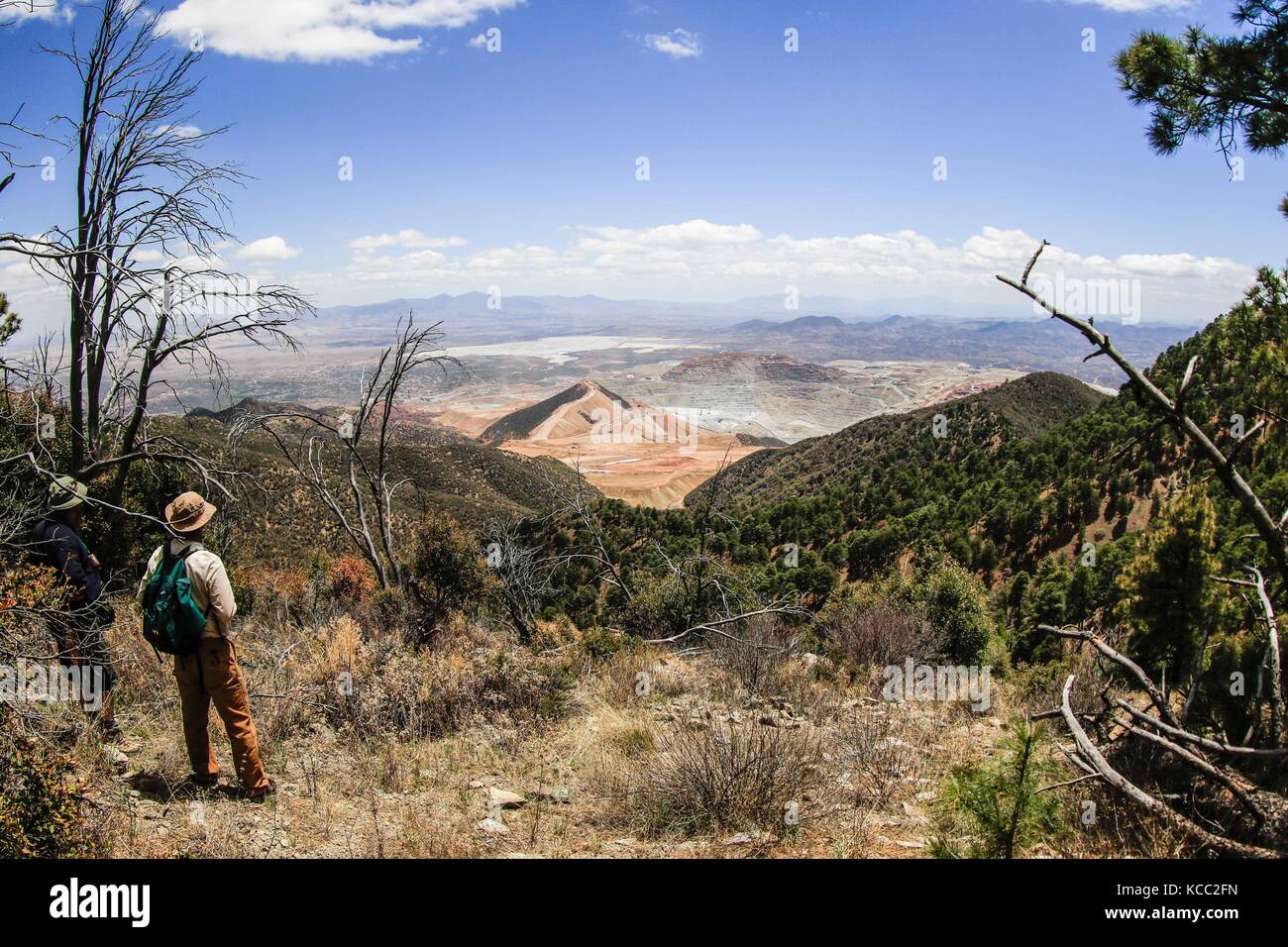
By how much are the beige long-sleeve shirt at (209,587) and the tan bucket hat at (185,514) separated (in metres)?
0.09

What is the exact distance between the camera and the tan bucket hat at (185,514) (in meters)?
4.00

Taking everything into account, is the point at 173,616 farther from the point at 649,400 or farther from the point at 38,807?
the point at 649,400

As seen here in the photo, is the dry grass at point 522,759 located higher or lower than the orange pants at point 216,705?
lower

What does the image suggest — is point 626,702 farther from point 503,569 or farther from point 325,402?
point 325,402

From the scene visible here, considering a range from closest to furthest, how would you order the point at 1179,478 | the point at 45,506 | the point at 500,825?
the point at 500,825
the point at 45,506
the point at 1179,478

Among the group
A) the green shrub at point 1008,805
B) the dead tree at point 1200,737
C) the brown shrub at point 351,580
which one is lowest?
the brown shrub at point 351,580

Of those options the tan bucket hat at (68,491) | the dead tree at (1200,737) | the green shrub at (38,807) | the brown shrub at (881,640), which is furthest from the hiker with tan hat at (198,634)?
the brown shrub at (881,640)

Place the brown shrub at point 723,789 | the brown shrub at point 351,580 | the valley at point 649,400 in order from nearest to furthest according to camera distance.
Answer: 1. the brown shrub at point 723,789
2. the brown shrub at point 351,580
3. the valley at point 649,400

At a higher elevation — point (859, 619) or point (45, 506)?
point (45, 506)

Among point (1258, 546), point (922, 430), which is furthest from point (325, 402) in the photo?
point (1258, 546)

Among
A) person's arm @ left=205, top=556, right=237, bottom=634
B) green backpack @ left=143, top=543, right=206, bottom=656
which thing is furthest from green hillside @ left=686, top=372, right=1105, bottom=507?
green backpack @ left=143, top=543, right=206, bottom=656

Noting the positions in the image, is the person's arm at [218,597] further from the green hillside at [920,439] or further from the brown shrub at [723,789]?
the green hillside at [920,439]
